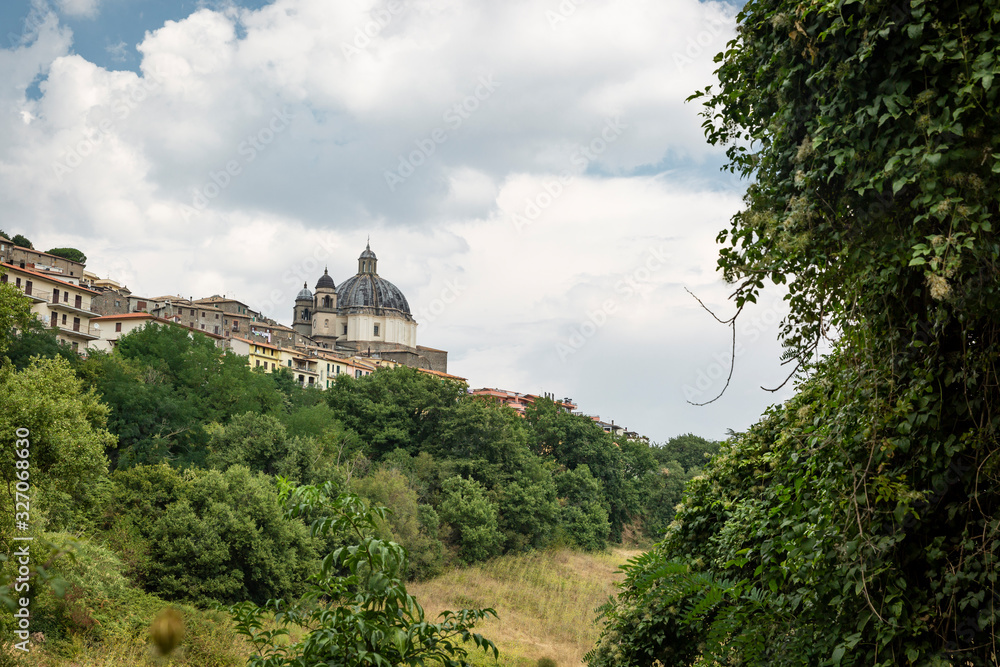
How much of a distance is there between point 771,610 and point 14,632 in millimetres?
16349

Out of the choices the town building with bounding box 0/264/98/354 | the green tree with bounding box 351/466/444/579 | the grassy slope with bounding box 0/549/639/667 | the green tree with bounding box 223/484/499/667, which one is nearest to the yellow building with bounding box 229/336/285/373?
the town building with bounding box 0/264/98/354

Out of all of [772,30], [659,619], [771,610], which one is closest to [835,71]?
[772,30]

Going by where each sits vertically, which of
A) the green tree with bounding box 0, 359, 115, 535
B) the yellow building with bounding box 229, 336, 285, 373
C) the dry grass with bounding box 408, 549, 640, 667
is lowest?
the dry grass with bounding box 408, 549, 640, 667

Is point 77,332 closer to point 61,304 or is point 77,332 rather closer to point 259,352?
point 61,304

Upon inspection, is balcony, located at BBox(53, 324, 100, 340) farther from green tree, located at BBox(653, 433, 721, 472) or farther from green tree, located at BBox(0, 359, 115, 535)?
green tree, located at BBox(653, 433, 721, 472)

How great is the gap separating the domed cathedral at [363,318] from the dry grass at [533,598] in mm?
64614

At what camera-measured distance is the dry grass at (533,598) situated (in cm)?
2725

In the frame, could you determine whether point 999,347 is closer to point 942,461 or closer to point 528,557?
point 942,461

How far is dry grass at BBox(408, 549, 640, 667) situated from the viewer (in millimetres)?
27250

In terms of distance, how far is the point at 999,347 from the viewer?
3.80m

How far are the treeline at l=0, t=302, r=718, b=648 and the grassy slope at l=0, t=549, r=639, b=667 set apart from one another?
102 centimetres

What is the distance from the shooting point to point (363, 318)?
355ft

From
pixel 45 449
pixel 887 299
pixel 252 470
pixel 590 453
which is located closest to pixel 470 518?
pixel 252 470

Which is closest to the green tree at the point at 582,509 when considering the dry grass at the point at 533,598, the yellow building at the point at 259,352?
the dry grass at the point at 533,598
